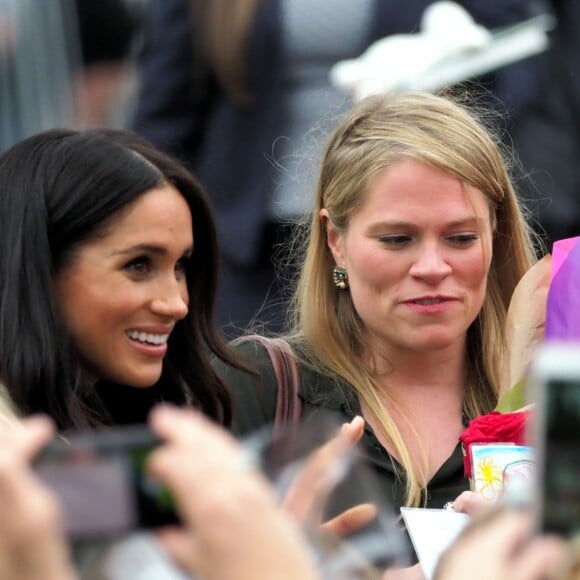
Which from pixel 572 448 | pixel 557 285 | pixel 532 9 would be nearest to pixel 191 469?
pixel 572 448

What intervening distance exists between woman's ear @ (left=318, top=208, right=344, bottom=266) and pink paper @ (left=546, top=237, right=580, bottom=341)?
27.5 inches

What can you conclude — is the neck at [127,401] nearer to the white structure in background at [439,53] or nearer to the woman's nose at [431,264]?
the woman's nose at [431,264]

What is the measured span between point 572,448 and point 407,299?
5.93 ft

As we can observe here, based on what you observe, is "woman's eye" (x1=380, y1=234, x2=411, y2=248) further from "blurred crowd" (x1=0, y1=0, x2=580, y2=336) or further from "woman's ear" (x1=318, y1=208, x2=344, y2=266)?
"blurred crowd" (x1=0, y1=0, x2=580, y2=336)

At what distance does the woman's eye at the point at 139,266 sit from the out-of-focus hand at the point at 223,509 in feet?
5.45

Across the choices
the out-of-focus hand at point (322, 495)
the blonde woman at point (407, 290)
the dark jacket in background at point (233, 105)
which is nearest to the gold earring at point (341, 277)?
the blonde woman at point (407, 290)

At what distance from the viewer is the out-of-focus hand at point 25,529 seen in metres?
1.32

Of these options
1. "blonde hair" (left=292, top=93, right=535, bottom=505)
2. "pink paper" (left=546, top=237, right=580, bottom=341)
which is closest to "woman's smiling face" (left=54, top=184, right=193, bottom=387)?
"blonde hair" (left=292, top=93, right=535, bottom=505)

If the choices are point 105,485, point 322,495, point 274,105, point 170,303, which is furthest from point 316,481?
point 274,105

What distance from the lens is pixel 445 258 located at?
3234mm

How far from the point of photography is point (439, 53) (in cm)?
428

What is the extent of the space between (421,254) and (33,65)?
7.96 ft

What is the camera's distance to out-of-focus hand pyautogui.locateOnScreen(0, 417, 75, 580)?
4.34 ft

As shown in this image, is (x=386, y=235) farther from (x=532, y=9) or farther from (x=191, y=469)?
(x=191, y=469)
